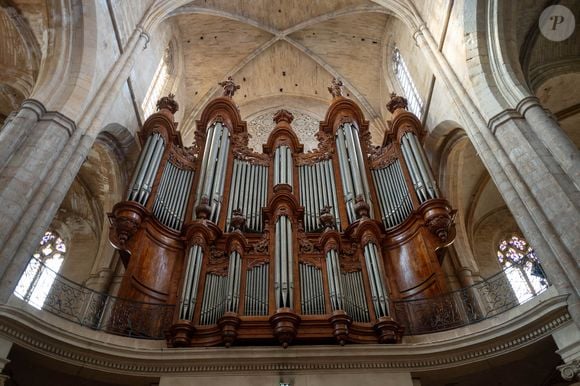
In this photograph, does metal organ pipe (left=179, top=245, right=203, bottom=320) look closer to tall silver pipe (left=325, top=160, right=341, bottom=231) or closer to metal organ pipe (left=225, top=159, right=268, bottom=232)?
metal organ pipe (left=225, top=159, right=268, bottom=232)

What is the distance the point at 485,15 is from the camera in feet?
30.7

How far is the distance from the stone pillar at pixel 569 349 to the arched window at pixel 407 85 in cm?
750

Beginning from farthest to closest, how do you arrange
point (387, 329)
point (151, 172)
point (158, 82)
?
point (158, 82)
point (151, 172)
point (387, 329)

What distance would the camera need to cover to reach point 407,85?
14.0 metres

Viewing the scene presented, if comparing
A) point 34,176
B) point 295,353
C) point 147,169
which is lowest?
point 295,353

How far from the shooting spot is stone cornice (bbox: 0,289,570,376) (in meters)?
6.25

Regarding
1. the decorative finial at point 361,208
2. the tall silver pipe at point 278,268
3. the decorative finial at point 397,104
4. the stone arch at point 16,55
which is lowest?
the tall silver pipe at point 278,268

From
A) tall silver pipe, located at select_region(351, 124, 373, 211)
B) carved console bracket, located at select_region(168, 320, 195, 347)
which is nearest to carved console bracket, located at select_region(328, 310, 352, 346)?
carved console bracket, located at select_region(168, 320, 195, 347)

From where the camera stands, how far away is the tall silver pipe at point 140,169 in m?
9.32

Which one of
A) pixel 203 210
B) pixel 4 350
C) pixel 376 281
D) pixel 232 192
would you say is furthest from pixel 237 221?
pixel 4 350

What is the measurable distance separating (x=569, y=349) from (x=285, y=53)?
44.2 feet

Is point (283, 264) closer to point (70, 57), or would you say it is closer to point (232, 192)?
point (232, 192)

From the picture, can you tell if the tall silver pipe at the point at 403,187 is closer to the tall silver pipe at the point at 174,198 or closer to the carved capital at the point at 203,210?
the carved capital at the point at 203,210

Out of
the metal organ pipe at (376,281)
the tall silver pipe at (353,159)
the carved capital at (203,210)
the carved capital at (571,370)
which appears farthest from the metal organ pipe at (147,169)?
the carved capital at (571,370)
